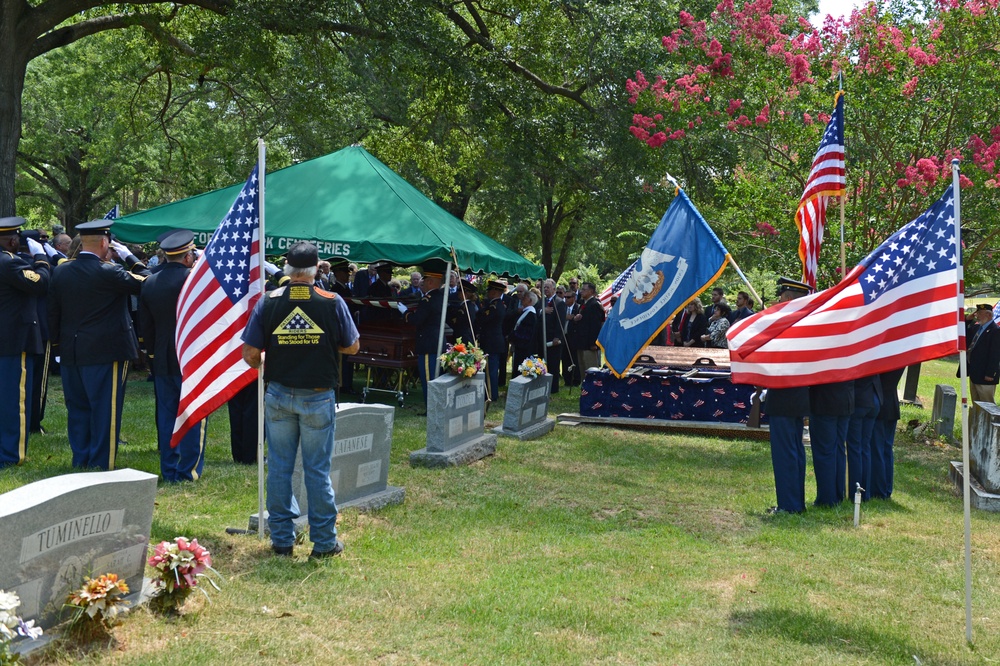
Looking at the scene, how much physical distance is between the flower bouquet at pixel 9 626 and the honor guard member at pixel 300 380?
8.13 ft

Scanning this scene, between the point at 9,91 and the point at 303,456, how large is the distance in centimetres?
1075

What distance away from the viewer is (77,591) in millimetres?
4812

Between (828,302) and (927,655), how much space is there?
3.00 meters

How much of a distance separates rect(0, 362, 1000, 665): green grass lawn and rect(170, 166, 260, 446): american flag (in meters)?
1.08

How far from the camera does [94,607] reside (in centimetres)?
476

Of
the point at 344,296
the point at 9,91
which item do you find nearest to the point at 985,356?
the point at 344,296

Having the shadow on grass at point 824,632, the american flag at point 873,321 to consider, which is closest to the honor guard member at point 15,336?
the american flag at point 873,321

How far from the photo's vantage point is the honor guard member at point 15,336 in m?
8.98

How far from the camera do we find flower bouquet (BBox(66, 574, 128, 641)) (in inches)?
187

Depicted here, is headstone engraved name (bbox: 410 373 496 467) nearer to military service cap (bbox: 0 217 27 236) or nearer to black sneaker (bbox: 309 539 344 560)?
black sneaker (bbox: 309 539 344 560)

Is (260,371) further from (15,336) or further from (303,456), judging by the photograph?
Result: (15,336)

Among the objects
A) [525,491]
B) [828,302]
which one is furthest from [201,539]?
[828,302]

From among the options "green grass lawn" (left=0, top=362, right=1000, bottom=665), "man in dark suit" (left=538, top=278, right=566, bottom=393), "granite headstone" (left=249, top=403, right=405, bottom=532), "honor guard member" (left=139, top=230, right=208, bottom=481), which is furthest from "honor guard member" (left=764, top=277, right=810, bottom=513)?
"man in dark suit" (left=538, top=278, right=566, bottom=393)

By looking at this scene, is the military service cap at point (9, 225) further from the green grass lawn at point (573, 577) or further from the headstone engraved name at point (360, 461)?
the headstone engraved name at point (360, 461)
